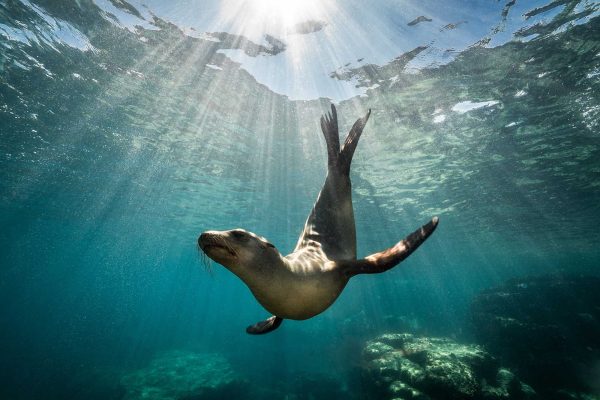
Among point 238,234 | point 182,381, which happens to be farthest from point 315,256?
point 182,381

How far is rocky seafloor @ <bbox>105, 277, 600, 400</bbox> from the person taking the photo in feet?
31.2

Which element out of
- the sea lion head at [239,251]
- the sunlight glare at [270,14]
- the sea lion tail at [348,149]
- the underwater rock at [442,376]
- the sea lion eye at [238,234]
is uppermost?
the sunlight glare at [270,14]

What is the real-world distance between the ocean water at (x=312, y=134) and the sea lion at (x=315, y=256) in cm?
56

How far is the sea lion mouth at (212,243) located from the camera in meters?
1.92

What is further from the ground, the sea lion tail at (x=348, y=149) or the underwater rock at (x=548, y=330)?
the sea lion tail at (x=348, y=149)

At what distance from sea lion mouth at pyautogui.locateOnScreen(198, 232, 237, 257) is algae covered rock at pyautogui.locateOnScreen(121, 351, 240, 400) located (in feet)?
49.1

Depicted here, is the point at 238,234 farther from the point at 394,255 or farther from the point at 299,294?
the point at 394,255

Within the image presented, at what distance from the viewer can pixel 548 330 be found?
43.8 feet

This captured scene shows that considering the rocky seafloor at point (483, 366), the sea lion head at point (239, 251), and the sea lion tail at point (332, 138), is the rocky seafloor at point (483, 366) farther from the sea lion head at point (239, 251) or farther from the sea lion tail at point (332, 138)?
the sea lion head at point (239, 251)

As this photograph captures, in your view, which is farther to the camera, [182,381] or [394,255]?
[182,381]

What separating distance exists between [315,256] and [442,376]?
843 cm

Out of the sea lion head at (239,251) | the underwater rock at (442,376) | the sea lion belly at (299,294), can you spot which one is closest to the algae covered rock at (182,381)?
the underwater rock at (442,376)

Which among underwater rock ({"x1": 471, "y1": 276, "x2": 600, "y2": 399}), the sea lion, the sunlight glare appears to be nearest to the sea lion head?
the sea lion

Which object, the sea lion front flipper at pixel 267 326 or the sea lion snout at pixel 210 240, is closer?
the sea lion snout at pixel 210 240
